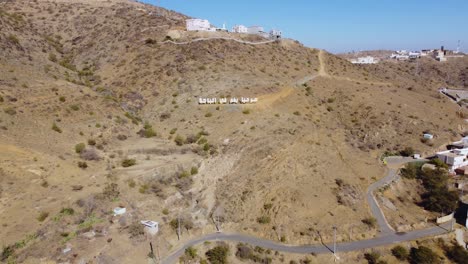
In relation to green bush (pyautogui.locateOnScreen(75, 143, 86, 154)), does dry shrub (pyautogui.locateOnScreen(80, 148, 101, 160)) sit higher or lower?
lower

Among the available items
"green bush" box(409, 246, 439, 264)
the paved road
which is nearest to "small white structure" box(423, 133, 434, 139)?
the paved road

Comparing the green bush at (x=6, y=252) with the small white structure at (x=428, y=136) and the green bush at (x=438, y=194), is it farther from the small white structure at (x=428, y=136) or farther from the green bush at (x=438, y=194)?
the small white structure at (x=428, y=136)

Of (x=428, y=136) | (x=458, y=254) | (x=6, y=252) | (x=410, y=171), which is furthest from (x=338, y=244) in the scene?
(x=428, y=136)

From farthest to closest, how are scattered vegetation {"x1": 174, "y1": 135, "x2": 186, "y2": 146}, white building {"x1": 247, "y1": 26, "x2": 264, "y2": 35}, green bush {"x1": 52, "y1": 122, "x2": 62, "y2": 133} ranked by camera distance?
white building {"x1": 247, "y1": 26, "x2": 264, "y2": 35} < scattered vegetation {"x1": 174, "y1": 135, "x2": 186, "y2": 146} < green bush {"x1": 52, "y1": 122, "x2": 62, "y2": 133}

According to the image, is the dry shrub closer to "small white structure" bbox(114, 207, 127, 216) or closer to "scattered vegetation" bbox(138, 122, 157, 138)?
"scattered vegetation" bbox(138, 122, 157, 138)

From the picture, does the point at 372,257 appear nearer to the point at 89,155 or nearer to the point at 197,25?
the point at 89,155

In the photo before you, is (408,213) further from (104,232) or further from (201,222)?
(104,232)
